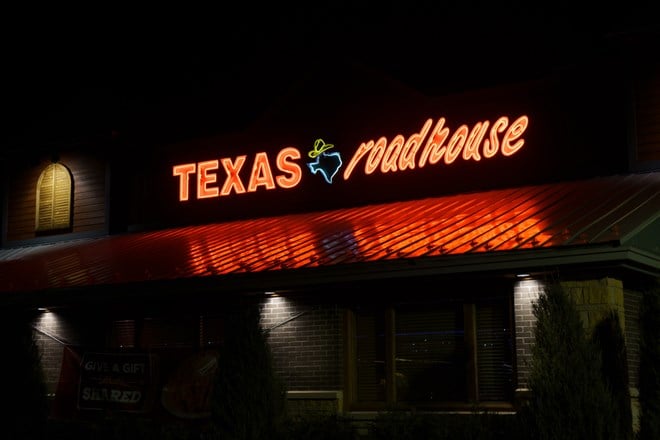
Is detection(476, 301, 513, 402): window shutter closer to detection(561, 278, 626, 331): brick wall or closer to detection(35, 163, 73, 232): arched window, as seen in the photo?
detection(561, 278, 626, 331): brick wall

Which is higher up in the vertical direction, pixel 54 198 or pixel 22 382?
pixel 54 198

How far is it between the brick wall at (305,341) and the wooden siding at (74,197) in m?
7.77

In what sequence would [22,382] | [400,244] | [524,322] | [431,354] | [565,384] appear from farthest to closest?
[22,382]
[431,354]
[400,244]
[524,322]
[565,384]

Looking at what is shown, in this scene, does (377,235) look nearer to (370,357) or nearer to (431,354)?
(370,357)

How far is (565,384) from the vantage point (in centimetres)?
1116

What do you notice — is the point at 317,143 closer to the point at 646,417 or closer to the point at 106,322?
the point at 106,322

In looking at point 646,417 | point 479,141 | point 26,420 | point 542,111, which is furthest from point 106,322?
point 646,417

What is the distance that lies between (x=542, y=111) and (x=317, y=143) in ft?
15.1

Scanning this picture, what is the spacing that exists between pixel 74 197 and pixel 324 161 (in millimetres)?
7126

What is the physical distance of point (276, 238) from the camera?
677 inches

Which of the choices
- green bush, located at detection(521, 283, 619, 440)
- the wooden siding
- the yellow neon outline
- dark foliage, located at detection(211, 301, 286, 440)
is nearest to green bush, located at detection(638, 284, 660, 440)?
green bush, located at detection(521, 283, 619, 440)

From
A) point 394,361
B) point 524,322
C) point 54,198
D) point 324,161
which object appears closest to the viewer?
point 524,322

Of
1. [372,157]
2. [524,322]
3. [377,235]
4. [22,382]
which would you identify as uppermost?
[372,157]

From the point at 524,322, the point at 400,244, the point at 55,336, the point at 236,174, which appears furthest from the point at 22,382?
the point at 524,322
